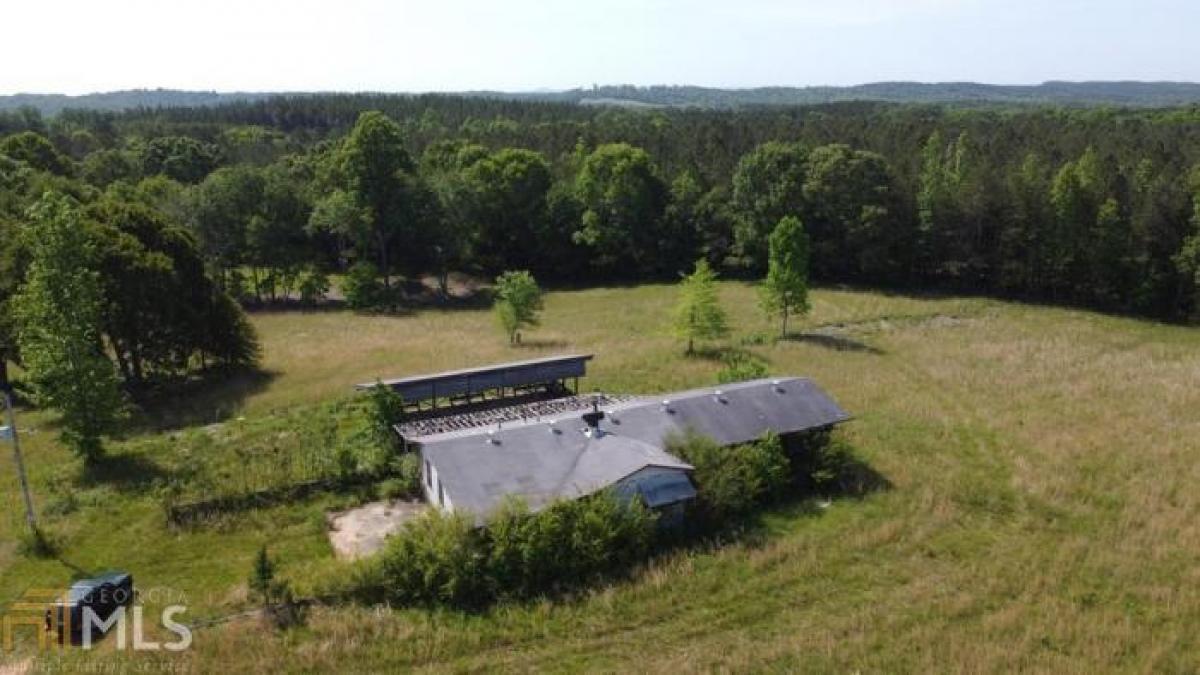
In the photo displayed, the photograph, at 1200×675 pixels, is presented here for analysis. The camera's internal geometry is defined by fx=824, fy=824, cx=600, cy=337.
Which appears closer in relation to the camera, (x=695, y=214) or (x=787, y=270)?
(x=787, y=270)

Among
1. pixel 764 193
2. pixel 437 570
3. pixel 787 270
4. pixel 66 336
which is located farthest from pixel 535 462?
pixel 764 193

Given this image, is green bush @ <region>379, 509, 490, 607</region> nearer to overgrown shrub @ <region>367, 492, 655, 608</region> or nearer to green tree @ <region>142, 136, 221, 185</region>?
overgrown shrub @ <region>367, 492, 655, 608</region>

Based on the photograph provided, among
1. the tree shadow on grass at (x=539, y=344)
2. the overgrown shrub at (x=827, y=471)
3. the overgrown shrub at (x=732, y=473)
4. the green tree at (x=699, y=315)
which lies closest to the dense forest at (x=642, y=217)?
the tree shadow on grass at (x=539, y=344)

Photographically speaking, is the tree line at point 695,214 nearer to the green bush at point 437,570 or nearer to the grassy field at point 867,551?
the grassy field at point 867,551

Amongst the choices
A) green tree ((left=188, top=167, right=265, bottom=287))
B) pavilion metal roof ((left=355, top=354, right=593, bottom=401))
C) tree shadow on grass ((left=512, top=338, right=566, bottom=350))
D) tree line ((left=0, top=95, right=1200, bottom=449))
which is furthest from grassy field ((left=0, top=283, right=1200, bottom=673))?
green tree ((left=188, top=167, right=265, bottom=287))

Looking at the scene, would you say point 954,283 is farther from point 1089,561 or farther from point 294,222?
point 294,222

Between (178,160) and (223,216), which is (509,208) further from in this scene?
(178,160)

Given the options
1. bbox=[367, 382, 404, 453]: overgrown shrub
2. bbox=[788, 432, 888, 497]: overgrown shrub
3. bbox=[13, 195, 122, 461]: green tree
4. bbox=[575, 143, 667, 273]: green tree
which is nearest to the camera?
bbox=[788, 432, 888, 497]: overgrown shrub
